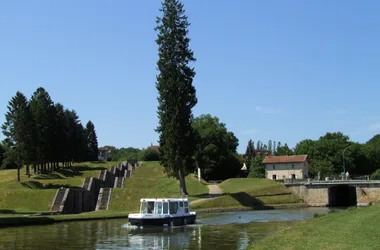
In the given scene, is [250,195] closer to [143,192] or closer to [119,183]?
[143,192]

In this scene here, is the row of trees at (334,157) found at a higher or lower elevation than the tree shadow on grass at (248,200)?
higher

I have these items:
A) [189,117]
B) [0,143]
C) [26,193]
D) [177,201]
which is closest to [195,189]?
[189,117]

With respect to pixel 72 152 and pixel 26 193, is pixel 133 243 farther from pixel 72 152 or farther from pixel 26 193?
pixel 72 152

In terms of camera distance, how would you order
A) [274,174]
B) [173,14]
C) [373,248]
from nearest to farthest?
[373,248] < [173,14] < [274,174]

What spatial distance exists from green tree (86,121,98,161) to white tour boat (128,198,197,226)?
114 meters

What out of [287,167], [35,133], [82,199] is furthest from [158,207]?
[287,167]

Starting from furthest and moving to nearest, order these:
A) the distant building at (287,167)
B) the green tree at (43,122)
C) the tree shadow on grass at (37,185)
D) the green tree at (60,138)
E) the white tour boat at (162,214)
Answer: the distant building at (287,167), the green tree at (60,138), the green tree at (43,122), the tree shadow on grass at (37,185), the white tour boat at (162,214)

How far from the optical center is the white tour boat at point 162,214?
4191 centimetres

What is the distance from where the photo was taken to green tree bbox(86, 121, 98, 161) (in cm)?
15674

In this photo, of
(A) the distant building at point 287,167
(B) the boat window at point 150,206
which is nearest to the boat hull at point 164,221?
(B) the boat window at point 150,206

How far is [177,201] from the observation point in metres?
45.3

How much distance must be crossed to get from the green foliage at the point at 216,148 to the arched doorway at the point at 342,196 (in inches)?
1141

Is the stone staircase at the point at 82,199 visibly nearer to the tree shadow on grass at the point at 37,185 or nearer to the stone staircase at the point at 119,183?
the tree shadow on grass at the point at 37,185

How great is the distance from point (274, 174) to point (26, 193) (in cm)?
7466
